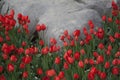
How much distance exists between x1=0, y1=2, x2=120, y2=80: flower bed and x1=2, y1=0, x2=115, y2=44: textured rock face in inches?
13.0

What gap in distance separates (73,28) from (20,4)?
57.2 inches

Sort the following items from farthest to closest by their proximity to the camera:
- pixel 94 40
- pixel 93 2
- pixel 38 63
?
1. pixel 93 2
2. pixel 94 40
3. pixel 38 63

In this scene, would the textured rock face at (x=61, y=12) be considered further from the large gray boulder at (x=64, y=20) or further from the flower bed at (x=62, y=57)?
the flower bed at (x=62, y=57)

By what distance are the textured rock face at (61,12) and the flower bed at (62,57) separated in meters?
0.33

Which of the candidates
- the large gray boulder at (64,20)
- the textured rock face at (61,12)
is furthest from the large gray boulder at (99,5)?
the large gray boulder at (64,20)

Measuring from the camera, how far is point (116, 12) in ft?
19.2

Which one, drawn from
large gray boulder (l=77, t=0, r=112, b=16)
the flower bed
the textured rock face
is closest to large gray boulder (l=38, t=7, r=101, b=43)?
the textured rock face

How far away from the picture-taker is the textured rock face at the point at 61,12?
581cm

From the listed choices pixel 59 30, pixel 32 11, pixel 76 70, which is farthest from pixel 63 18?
pixel 76 70

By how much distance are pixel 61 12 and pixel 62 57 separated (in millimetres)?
1321

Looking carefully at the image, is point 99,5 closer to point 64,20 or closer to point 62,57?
point 64,20

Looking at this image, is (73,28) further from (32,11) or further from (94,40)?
(32,11)

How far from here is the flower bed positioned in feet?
13.9

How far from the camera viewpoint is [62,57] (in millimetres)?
5039
